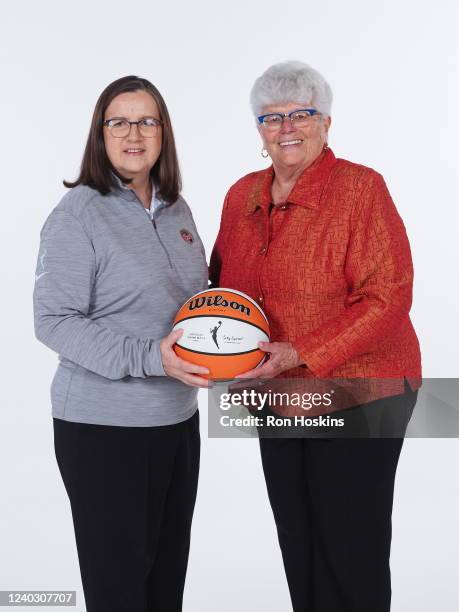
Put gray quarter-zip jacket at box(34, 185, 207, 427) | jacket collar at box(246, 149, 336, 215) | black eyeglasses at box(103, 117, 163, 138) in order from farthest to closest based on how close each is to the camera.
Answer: jacket collar at box(246, 149, 336, 215)
black eyeglasses at box(103, 117, 163, 138)
gray quarter-zip jacket at box(34, 185, 207, 427)

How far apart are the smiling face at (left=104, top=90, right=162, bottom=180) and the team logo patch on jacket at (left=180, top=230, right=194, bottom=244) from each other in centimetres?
22

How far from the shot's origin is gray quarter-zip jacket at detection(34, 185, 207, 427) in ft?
6.93

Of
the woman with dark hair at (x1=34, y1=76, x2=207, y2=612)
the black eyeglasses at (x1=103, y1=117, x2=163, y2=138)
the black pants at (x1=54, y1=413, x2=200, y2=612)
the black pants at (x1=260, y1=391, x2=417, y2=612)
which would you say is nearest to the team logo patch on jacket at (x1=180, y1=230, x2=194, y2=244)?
the woman with dark hair at (x1=34, y1=76, x2=207, y2=612)

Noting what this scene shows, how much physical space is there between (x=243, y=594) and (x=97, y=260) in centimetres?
174

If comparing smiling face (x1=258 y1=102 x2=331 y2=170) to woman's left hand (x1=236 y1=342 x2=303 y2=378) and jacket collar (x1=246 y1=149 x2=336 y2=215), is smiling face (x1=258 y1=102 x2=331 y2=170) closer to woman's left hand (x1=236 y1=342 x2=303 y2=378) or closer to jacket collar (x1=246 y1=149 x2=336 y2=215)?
jacket collar (x1=246 y1=149 x2=336 y2=215)

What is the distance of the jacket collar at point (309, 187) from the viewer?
233 centimetres

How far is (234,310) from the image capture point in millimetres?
2201

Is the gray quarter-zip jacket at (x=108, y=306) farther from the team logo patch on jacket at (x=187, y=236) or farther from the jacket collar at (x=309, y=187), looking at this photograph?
the jacket collar at (x=309, y=187)

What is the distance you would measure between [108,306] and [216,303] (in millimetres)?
284

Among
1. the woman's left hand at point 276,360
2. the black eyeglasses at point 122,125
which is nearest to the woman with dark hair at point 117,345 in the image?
the black eyeglasses at point 122,125

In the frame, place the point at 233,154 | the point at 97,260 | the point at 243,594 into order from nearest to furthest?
the point at 97,260 < the point at 243,594 < the point at 233,154

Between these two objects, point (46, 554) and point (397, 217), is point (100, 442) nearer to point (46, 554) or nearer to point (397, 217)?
point (397, 217)

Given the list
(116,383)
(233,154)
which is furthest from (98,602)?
(233,154)

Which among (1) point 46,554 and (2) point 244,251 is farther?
(1) point 46,554
